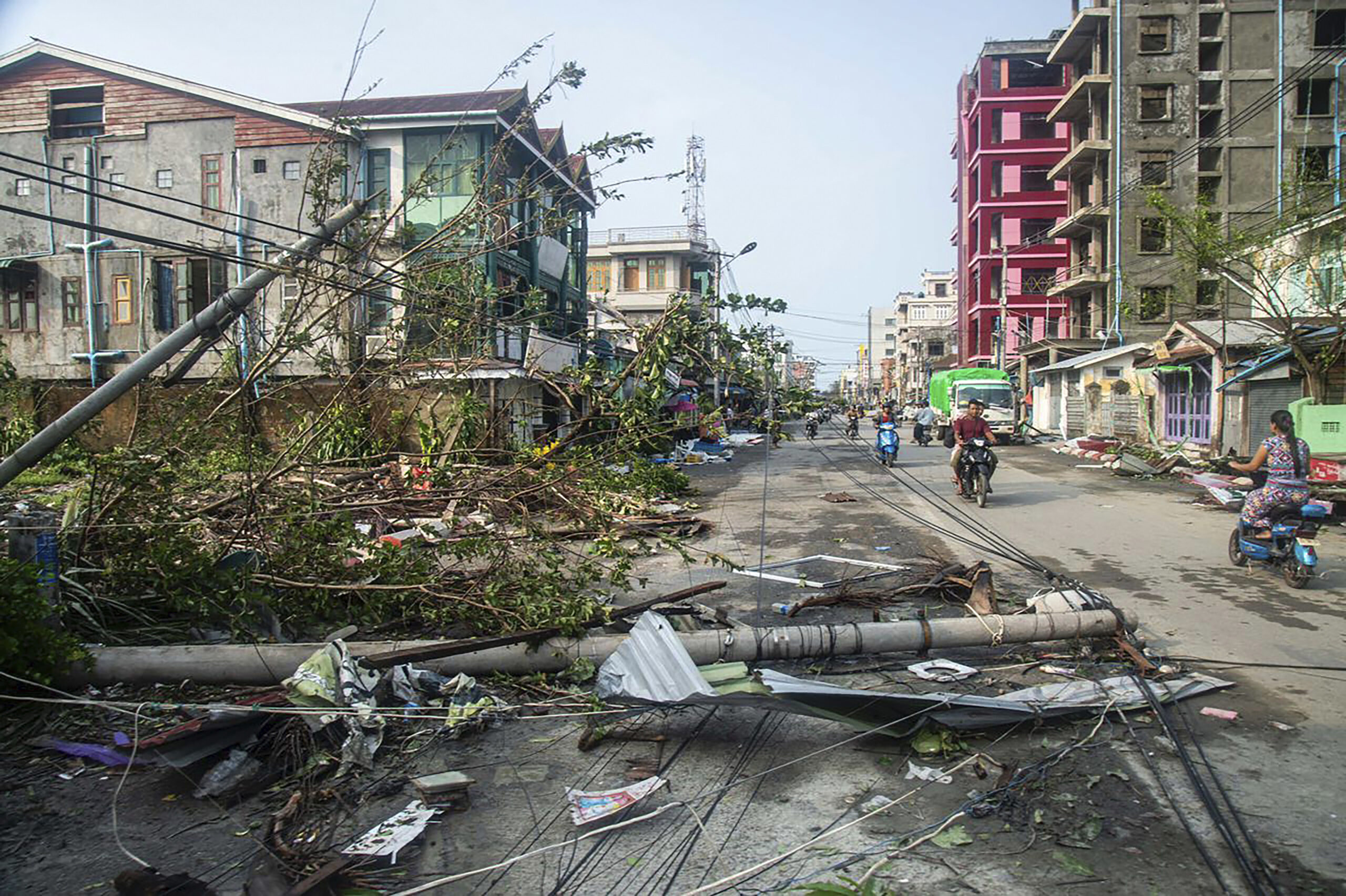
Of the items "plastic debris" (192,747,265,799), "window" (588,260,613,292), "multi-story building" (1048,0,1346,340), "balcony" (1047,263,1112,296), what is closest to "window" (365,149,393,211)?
"plastic debris" (192,747,265,799)

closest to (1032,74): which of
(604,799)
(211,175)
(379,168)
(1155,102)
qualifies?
(1155,102)

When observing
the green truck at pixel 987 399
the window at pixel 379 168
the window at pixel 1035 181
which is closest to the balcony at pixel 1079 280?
the green truck at pixel 987 399

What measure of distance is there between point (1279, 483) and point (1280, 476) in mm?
96

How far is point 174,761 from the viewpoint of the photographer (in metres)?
4.19

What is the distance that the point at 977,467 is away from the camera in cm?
1495

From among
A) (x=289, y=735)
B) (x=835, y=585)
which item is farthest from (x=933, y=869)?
(x=835, y=585)

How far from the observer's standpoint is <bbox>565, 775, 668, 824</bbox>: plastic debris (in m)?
3.82

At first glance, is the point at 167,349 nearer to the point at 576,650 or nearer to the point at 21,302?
the point at 576,650

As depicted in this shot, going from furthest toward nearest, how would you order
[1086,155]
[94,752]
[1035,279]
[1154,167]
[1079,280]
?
[1035,279], [1079,280], [1086,155], [1154,167], [94,752]

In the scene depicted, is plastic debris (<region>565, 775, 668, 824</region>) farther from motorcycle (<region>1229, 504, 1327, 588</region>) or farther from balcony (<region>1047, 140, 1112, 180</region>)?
balcony (<region>1047, 140, 1112, 180</region>)

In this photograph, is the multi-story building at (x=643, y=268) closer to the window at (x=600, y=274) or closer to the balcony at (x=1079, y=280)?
the window at (x=600, y=274)

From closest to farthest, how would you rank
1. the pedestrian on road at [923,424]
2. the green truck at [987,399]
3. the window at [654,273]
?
the pedestrian on road at [923,424], the green truck at [987,399], the window at [654,273]

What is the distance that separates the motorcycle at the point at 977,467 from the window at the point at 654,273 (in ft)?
140

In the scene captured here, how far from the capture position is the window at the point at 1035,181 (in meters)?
61.7
